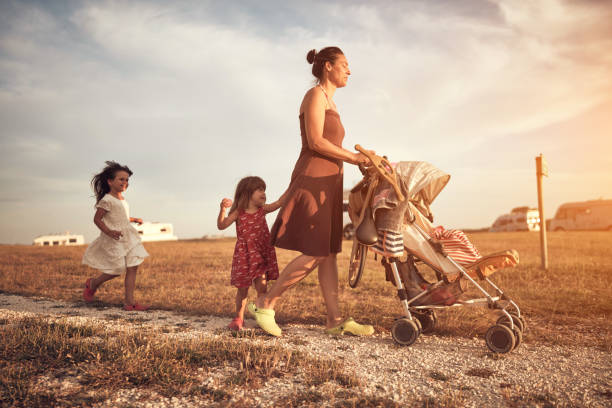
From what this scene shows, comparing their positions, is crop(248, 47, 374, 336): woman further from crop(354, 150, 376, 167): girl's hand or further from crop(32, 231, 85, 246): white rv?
crop(32, 231, 85, 246): white rv

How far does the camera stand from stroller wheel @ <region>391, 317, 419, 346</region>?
10.9 feet

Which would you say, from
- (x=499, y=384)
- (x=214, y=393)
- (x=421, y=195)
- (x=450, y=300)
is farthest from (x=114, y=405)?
(x=421, y=195)

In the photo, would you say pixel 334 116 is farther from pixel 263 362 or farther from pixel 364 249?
pixel 263 362

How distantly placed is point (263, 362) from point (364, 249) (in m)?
1.31

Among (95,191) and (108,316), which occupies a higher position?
(95,191)

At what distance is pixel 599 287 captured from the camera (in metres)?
6.59

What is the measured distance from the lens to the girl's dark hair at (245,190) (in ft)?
13.7

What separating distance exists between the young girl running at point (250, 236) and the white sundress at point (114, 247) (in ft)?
5.94

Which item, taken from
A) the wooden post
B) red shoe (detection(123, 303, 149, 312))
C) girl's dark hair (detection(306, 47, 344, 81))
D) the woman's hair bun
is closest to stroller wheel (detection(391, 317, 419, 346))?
girl's dark hair (detection(306, 47, 344, 81))

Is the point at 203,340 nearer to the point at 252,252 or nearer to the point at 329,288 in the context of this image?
Result: the point at 252,252

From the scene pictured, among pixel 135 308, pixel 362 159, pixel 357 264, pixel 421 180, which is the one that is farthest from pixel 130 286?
pixel 421 180

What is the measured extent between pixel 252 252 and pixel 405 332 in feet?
5.54

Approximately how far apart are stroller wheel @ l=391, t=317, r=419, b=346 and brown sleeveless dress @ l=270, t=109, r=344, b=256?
87cm

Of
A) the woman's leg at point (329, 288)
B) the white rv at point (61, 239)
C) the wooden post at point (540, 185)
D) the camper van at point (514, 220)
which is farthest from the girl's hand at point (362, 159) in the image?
the white rv at point (61, 239)
